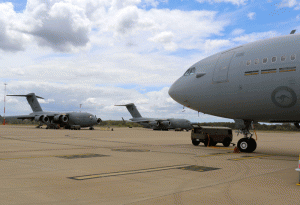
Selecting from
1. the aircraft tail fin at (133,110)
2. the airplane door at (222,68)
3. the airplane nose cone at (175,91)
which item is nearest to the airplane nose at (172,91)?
the airplane nose cone at (175,91)

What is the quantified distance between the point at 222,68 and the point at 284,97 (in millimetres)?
3402

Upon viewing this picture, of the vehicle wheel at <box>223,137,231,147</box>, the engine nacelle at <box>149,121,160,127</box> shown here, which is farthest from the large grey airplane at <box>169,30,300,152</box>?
the engine nacelle at <box>149,121,160,127</box>

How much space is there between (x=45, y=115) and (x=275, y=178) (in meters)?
50.3

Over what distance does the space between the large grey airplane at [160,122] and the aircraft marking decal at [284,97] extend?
44.7m

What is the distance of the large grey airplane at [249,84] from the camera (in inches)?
454

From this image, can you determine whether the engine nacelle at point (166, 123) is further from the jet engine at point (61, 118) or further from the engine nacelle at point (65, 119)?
the jet engine at point (61, 118)

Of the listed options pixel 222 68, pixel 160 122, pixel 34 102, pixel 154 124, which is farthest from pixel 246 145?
pixel 34 102

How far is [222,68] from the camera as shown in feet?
45.1

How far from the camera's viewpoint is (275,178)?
7.46 meters

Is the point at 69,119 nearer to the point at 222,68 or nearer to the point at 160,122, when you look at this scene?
the point at 160,122

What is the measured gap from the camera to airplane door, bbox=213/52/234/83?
1348cm

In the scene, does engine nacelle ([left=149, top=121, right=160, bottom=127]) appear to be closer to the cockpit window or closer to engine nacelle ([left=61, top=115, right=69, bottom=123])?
engine nacelle ([left=61, top=115, right=69, bottom=123])

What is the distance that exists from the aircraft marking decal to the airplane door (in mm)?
2472

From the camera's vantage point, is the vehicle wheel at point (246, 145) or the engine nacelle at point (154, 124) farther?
the engine nacelle at point (154, 124)
